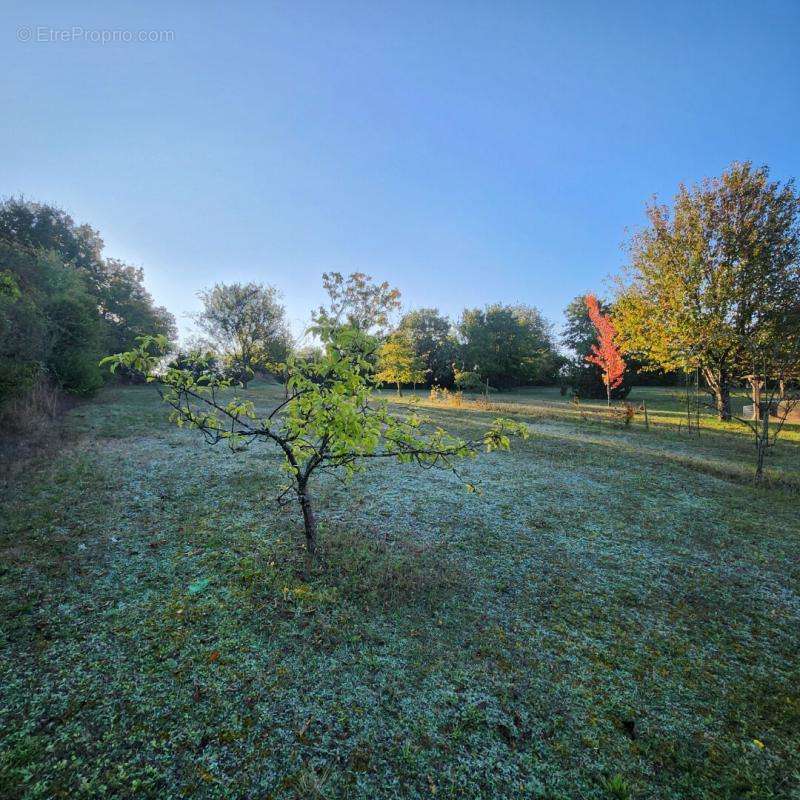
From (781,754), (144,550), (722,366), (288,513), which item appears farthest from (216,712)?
(722,366)

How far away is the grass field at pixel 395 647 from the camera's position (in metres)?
2.19

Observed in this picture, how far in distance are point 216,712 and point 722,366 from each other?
20.9m

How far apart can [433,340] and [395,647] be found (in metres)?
36.8

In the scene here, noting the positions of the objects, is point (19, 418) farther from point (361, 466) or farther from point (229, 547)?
point (361, 466)

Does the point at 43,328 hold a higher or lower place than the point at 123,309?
lower

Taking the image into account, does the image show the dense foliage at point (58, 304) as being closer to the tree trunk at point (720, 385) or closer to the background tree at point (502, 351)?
the tree trunk at point (720, 385)

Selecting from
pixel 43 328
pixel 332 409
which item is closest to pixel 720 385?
pixel 332 409

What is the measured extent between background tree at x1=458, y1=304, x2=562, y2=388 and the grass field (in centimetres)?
2943

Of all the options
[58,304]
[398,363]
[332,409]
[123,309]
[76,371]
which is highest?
[123,309]

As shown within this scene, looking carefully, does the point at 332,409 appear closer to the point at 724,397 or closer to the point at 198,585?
the point at 198,585

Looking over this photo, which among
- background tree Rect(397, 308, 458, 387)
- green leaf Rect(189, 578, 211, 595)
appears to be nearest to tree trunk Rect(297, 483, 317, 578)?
green leaf Rect(189, 578, 211, 595)

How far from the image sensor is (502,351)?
116 feet

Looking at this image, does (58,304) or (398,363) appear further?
(398,363)

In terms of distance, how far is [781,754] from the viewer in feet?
7.61
